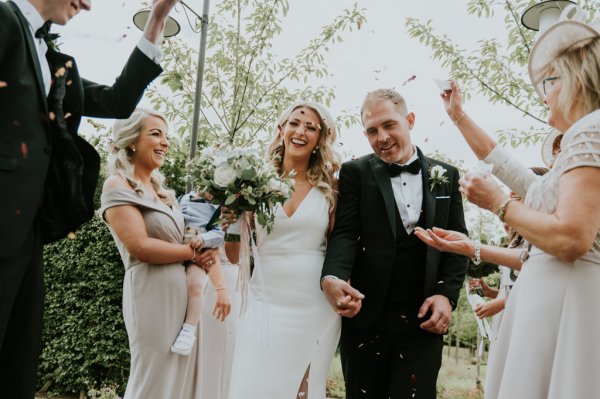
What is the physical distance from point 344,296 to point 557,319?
1405 millimetres

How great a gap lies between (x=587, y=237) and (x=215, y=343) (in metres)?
3.90

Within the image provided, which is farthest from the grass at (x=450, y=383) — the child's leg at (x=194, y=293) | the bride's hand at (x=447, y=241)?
the bride's hand at (x=447, y=241)

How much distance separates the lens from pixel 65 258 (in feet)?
28.0

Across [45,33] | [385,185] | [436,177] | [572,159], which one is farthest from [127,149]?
[572,159]

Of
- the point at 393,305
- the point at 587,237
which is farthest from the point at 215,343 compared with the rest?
the point at 587,237

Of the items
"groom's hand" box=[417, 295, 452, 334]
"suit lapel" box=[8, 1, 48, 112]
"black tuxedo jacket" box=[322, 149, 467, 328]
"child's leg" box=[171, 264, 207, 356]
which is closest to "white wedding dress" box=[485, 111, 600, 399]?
"groom's hand" box=[417, 295, 452, 334]

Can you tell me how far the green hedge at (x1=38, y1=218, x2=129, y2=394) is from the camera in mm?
8094

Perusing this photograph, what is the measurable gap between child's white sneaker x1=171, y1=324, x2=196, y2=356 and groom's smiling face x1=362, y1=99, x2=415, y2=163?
2.02 meters

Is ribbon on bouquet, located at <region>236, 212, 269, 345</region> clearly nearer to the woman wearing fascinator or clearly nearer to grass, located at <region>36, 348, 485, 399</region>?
the woman wearing fascinator

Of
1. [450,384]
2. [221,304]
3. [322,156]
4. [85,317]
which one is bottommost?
[450,384]

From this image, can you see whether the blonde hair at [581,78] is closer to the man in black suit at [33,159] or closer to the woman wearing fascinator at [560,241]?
the woman wearing fascinator at [560,241]

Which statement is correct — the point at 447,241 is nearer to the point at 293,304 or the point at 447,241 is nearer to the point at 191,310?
the point at 293,304

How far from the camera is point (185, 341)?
3.96m

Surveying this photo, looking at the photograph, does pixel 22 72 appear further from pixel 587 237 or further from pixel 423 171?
pixel 423 171
